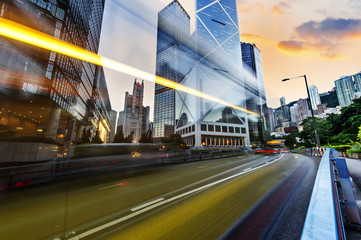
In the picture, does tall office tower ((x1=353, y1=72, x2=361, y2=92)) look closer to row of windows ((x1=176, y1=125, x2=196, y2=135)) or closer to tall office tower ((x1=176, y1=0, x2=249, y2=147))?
tall office tower ((x1=176, y1=0, x2=249, y2=147))

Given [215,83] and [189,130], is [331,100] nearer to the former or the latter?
[215,83]

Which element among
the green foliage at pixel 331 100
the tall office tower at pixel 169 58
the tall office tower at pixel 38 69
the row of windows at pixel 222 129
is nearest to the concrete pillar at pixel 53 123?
the tall office tower at pixel 38 69

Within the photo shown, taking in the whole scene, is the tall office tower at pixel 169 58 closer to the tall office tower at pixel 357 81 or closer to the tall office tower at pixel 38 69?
the tall office tower at pixel 38 69

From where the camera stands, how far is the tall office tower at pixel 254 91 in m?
103

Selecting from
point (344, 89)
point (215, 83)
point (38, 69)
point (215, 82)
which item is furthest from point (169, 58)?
point (344, 89)

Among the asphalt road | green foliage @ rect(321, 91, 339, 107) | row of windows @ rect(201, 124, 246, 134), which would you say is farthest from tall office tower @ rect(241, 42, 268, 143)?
the asphalt road

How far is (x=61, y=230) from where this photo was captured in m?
3.18

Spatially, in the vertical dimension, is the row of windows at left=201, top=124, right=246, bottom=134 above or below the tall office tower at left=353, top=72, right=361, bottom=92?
below

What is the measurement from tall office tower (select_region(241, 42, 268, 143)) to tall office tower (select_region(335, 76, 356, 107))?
85.0 metres

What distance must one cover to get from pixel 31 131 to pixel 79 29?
1162 inches

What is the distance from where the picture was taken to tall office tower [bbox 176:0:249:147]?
6738 centimetres

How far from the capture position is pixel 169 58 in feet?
414

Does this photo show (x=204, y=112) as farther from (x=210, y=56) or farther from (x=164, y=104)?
(x=164, y=104)

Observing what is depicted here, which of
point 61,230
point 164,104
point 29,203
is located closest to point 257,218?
point 61,230
